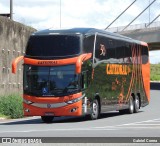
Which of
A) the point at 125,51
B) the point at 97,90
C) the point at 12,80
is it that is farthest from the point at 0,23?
the point at 97,90

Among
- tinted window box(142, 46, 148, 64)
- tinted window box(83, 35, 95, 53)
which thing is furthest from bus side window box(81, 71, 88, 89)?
tinted window box(142, 46, 148, 64)

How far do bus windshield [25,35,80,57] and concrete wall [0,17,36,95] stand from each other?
11993 millimetres

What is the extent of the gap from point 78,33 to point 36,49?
6.26 feet

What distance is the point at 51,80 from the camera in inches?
1061

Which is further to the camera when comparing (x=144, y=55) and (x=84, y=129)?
(x=144, y=55)

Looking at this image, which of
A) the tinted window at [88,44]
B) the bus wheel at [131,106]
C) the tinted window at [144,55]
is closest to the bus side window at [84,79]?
the tinted window at [88,44]

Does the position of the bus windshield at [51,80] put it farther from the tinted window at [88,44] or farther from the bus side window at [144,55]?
the bus side window at [144,55]

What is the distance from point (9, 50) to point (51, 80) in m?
14.4

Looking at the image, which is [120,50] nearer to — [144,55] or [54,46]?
[144,55]

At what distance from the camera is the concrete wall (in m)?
39.6

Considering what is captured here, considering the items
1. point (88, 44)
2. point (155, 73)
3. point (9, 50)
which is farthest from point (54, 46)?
point (155, 73)

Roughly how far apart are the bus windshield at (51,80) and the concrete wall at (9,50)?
11975 mm

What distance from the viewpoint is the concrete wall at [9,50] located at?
1560 inches

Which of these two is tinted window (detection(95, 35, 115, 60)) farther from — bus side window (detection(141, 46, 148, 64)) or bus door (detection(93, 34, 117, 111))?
bus side window (detection(141, 46, 148, 64))
